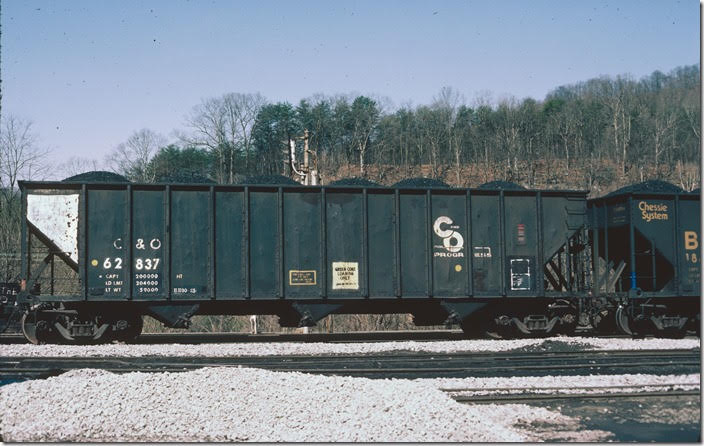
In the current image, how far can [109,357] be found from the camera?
12.8 metres

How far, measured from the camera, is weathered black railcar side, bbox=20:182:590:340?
14.9 m

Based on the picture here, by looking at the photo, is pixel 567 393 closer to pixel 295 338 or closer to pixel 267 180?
pixel 295 338

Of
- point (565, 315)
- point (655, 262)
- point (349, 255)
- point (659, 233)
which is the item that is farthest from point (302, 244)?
point (655, 262)

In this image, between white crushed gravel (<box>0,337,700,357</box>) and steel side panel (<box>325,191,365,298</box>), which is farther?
steel side panel (<box>325,191,365,298</box>)

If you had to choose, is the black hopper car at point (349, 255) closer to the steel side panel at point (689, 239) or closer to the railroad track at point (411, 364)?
the steel side panel at point (689, 239)

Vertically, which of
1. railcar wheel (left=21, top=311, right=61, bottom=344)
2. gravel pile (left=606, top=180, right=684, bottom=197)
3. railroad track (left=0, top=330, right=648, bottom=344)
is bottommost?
railroad track (left=0, top=330, right=648, bottom=344)

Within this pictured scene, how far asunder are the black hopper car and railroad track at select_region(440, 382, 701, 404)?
247 inches

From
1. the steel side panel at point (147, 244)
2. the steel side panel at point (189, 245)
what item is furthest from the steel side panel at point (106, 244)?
the steel side panel at point (189, 245)

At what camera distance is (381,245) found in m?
15.9

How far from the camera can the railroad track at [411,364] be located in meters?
11.2

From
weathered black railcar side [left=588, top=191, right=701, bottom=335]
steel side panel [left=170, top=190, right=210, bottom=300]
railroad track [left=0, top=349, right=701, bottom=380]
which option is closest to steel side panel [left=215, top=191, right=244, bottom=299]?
steel side panel [left=170, top=190, right=210, bottom=300]

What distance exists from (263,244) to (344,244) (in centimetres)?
198

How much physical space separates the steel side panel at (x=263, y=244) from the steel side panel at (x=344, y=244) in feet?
4.26

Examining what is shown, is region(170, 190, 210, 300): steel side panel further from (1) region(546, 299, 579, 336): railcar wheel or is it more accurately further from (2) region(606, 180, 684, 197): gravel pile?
(2) region(606, 180, 684, 197): gravel pile
